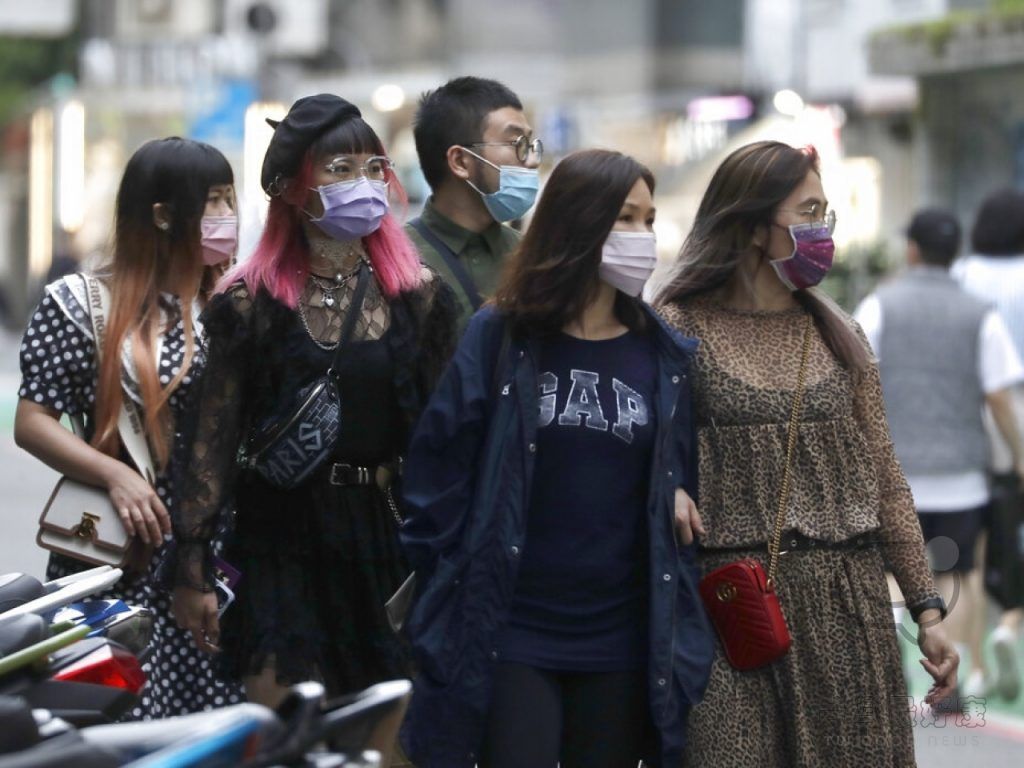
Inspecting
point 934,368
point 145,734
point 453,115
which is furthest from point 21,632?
point 934,368

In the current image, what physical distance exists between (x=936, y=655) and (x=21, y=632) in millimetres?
2112

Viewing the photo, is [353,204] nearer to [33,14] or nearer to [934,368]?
[934,368]

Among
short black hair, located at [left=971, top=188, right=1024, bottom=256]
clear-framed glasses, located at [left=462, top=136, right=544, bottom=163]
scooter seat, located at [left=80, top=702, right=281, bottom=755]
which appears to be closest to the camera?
scooter seat, located at [left=80, top=702, right=281, bottom=755]

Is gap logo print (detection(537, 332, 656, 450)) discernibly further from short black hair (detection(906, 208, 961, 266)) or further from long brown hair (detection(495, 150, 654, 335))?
short black hair (detection(906, 208, 961, 266))

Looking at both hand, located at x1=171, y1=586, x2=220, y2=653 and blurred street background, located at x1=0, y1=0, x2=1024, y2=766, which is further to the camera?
blurred street background, located at x1=0, y1=0, x2=1024, y2=766

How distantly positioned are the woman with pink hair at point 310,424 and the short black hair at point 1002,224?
4.98 meters

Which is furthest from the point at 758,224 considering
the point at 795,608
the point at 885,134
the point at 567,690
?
the point at 885,134

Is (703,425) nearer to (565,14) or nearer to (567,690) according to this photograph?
(567,690)

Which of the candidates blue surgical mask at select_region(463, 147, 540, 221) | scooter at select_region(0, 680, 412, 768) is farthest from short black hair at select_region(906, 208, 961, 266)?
scooter at select_region(0, 680, 412, 768)

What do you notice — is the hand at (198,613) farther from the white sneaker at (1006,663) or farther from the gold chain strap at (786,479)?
the white sneaker at (1006,663)

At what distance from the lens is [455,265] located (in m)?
5.53

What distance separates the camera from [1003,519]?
8.42 meters

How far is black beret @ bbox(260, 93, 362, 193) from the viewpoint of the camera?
15.3 feet

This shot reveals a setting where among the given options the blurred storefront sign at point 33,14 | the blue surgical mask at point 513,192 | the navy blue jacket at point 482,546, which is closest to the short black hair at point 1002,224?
the blue surgical mask at point 513,192
